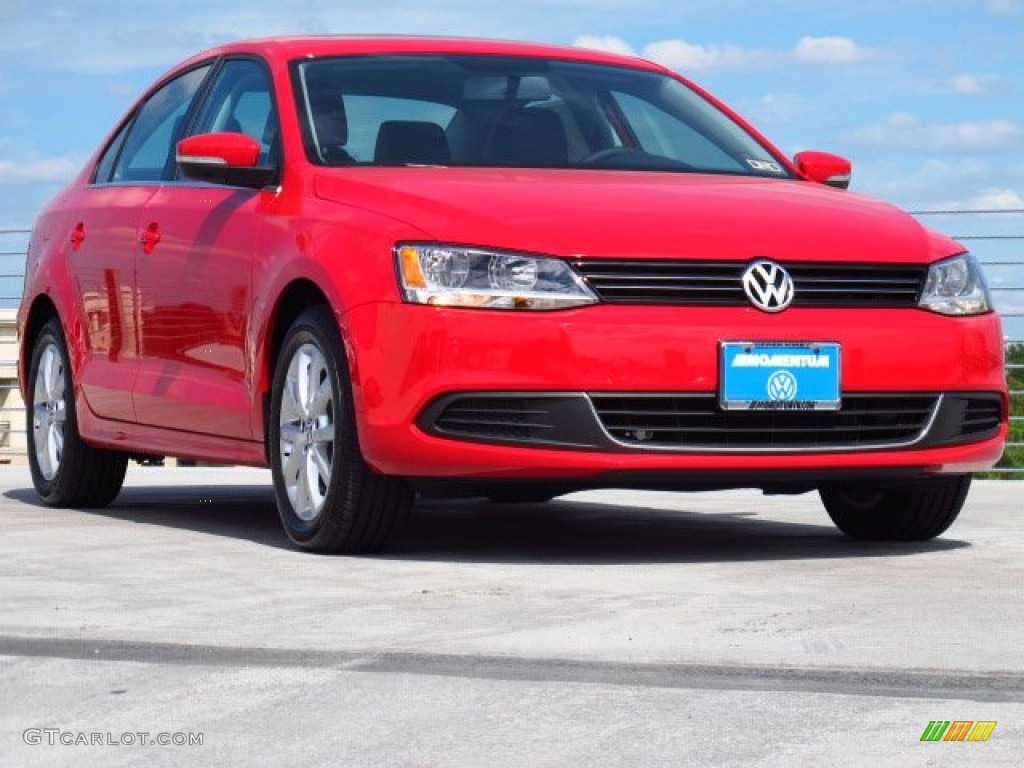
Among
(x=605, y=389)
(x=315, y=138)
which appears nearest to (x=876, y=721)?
(x=605, y=389)

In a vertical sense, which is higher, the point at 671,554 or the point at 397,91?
the point at 397,91

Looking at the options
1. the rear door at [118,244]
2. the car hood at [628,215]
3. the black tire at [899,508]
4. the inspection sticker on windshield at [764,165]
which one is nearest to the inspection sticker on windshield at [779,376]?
the car hood at [628,215]

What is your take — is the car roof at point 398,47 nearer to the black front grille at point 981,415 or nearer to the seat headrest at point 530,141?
the seat headrest at point 530,141

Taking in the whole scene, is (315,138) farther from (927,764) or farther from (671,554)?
(927,764)

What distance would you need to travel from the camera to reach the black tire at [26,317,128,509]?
9.33m

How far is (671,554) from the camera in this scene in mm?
7258

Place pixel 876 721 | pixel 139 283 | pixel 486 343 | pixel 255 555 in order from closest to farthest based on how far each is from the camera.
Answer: pixel 876 721 → pixel 486 343 → pixel 255 555 → pixel 139 283

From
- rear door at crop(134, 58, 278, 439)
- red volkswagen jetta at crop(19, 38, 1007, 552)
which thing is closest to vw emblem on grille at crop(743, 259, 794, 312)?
red volkswagen jetta at crop(19, 38, 1007, 552)

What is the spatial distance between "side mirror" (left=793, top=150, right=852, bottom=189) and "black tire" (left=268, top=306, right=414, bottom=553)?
6.49ft

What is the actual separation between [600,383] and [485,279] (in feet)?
1.39

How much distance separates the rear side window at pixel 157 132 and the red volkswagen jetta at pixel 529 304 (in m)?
0.37

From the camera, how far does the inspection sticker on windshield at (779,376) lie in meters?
6.70

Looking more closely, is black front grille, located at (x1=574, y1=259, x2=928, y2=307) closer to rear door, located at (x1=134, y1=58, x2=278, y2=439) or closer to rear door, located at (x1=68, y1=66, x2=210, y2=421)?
rear door, located at (x1=134, y1=58, x2=278, y2=439)

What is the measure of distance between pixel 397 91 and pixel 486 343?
1.49 m
